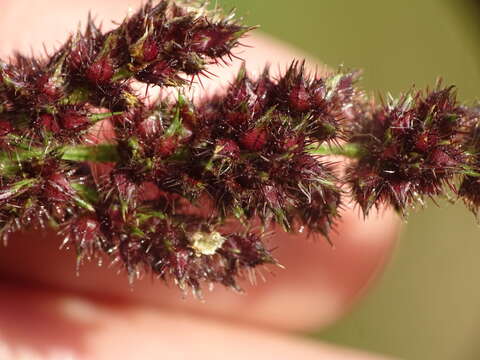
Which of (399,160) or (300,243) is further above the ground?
(300,243)

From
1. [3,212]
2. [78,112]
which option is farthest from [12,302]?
[78,112]

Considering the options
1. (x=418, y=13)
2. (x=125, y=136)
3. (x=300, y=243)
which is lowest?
(x=125, y=136)

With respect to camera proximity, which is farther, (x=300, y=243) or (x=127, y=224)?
(x=300, y=243)

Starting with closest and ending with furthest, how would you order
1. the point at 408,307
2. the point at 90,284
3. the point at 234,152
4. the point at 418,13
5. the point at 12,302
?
the point at 234,152
the point at 12,302
the point at 90,284
the point at 408,307
the point at 418,13

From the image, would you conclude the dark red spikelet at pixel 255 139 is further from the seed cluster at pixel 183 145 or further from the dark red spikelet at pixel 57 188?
the dark red spikelet at pixel 57 188

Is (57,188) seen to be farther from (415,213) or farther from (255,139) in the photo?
(415,213)

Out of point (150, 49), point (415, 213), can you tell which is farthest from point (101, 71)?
point (415, 213)

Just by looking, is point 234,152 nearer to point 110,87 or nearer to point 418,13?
point 110,87
